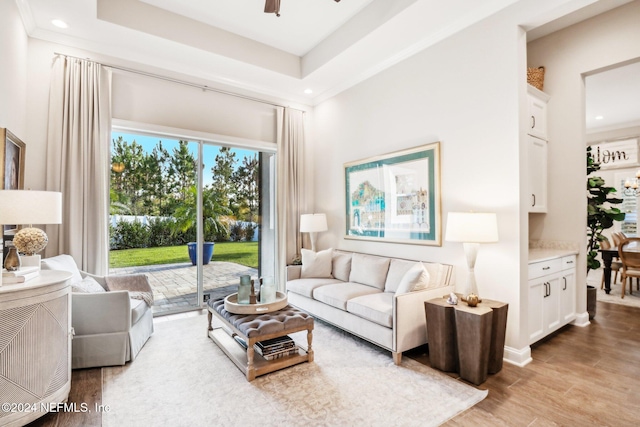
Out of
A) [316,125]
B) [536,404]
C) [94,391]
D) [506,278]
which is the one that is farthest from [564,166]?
[94,391]

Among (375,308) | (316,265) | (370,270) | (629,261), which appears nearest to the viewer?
(375,308)

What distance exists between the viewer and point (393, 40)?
146 inches

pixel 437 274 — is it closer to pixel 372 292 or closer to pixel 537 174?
pixel 372 292

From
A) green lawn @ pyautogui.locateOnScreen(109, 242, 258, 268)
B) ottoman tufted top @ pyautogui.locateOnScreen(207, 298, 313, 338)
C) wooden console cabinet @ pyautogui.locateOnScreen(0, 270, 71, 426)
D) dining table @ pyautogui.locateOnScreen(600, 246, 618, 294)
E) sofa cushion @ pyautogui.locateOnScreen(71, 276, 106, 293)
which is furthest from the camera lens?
dining table @ pyautogui.locateOnScreen(600, 246, 618, 294)

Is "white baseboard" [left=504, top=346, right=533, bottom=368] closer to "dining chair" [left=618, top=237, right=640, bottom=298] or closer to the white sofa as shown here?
the white sofa

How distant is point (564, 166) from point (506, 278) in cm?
184

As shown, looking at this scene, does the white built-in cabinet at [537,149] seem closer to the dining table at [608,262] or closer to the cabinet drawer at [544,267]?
the cabinet drawer at [544,267]

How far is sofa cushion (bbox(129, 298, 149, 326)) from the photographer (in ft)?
9.84

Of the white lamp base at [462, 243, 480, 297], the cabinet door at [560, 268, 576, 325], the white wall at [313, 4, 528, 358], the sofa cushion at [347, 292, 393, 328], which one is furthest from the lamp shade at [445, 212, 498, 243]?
the cabinet door at [560, 268, 576, 325]

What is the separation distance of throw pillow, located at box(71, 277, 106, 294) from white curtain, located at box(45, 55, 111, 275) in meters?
0.63

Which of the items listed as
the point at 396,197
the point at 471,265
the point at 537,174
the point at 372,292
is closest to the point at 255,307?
the point at 372,292

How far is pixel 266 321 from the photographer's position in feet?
8.92

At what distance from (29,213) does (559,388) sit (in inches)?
161

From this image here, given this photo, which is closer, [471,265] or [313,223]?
[471,265]
